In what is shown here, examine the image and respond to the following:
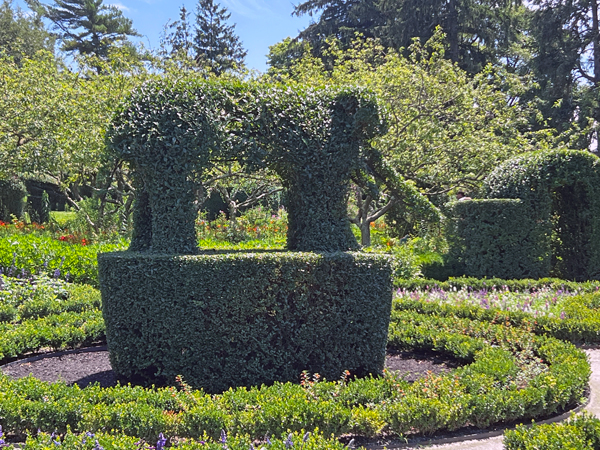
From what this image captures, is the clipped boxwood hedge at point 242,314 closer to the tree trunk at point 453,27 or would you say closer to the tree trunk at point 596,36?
the tree trunk at point 453,27

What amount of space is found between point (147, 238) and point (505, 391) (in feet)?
12.1

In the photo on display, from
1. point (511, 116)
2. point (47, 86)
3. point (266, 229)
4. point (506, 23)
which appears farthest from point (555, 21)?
point (47, 86)

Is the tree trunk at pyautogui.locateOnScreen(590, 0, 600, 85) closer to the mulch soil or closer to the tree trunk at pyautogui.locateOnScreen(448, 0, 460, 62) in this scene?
the tree trunk at pyautogui.locateOnScreen(448, 0, 460, 62)

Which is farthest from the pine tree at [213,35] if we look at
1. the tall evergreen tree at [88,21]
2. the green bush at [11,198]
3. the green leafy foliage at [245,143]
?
the green leafy foliage at [245,143]

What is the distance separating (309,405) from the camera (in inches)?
141

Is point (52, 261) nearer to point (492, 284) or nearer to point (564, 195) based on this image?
point (492, 284)

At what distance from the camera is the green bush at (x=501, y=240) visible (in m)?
9.78

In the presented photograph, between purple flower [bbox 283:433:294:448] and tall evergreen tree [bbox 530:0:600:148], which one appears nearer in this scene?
purple flower [bbox 283:433:294:448]

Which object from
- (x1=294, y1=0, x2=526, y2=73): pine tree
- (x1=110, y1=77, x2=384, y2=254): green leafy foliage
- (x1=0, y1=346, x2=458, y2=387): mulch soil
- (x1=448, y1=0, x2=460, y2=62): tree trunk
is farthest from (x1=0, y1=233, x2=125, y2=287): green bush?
(x1=448, y1=0, x2=460, y2=62): tree trunk

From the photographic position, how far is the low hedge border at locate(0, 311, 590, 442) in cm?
346

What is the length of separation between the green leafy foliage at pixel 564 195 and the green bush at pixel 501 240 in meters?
0.11

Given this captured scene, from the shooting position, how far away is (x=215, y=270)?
4520 millimetres

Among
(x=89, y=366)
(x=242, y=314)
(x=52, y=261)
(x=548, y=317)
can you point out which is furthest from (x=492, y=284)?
(x=52, y=261)

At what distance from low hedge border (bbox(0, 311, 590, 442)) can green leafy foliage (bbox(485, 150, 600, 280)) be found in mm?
5781
